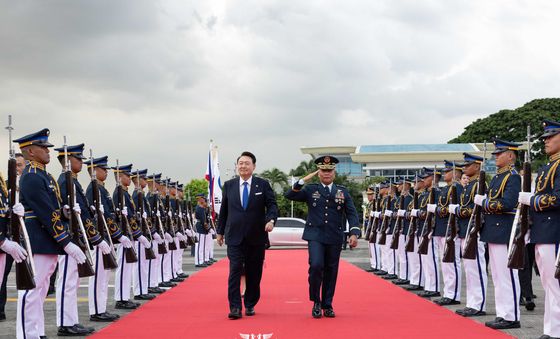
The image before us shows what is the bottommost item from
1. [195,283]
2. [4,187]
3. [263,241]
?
[195,283]

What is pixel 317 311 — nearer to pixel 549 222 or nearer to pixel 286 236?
pixel 549 222

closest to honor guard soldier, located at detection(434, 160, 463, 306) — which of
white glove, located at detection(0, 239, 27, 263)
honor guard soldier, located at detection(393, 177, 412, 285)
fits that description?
honor guard soldier, located at detection(393, 177, 412, 285)

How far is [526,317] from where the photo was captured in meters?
9.43

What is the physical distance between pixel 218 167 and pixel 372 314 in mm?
15826

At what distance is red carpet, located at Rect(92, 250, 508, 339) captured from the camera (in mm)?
7945

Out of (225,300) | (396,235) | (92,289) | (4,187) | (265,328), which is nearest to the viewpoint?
(4,187)

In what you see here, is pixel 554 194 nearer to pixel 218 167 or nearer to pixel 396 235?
pixel 396 235

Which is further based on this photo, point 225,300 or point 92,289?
point 225,300

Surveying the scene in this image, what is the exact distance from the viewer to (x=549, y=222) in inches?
285

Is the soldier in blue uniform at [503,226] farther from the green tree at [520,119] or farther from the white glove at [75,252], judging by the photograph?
the green tree at [520,119]

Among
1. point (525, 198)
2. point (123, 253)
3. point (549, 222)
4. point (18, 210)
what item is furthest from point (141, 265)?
point (549, 222)

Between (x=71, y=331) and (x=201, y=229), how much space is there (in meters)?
11.7

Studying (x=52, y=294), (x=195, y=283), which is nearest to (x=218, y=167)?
(x=195, y=283)

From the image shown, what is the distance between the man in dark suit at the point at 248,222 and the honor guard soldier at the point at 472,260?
7.85 feet
